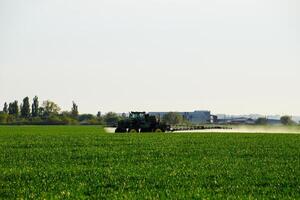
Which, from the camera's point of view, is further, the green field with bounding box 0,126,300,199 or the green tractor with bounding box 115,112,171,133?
the green tractor with bounding box 115,112,171,133

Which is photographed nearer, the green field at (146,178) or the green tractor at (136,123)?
the green field at (146,178)

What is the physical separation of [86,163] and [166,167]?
456 centimetres

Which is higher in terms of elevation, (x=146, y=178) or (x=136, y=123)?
(x=136, y=123)

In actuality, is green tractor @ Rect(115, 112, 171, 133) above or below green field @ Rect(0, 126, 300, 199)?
above

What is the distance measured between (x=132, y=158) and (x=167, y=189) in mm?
11823

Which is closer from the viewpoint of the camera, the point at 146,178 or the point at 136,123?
the point at 146,178

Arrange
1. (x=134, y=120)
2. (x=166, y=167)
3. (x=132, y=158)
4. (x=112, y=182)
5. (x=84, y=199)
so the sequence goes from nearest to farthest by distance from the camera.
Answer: (x=84, y=199), (x=112, y=182), (x=166, y=167), (x=132, y=158), (x=134, y=120)

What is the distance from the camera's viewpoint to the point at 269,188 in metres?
17.5

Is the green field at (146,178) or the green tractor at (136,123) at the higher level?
the green tractor at (136,123)

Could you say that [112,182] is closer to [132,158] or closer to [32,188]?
[32,188]

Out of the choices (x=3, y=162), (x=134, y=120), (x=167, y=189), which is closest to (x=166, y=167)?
(x=167, y=189)

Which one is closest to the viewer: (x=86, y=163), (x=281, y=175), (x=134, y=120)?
(x=281, y=175)

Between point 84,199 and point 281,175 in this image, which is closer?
point 84,199

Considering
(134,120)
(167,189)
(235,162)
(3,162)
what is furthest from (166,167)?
(134,120)
